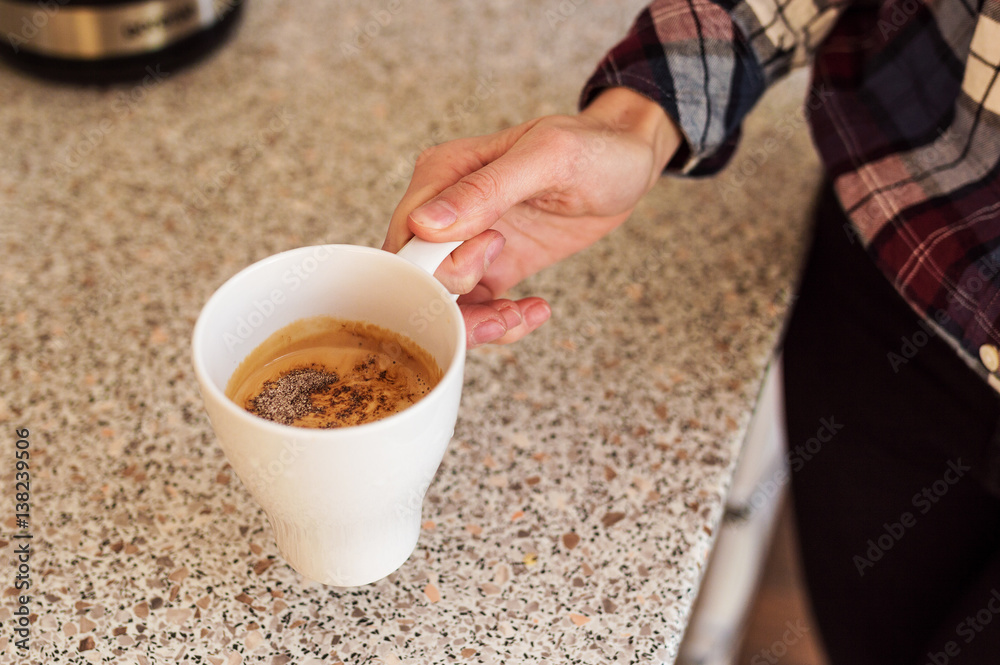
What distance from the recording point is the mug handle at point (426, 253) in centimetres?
55

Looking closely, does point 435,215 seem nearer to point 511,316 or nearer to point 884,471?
point 511,316

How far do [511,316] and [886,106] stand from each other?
1.52 ft

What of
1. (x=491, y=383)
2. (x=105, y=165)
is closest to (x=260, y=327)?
(x=491, y=383)

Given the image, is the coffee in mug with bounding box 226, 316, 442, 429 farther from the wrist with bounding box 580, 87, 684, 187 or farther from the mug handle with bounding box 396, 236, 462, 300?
the wrist with bounding box 580, 87, 684, 187

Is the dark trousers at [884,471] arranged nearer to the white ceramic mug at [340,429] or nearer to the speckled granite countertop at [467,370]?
the speckled granite countertop at [467,370]

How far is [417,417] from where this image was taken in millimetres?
446

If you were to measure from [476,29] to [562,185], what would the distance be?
63 centimetres

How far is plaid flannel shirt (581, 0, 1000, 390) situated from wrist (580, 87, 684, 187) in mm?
15

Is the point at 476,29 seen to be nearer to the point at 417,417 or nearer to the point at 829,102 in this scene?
the point at 829,102

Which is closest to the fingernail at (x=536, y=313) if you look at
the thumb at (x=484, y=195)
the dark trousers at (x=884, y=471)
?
the thumb at (x=484, y=195)

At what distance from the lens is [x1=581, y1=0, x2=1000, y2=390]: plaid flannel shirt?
70 cm

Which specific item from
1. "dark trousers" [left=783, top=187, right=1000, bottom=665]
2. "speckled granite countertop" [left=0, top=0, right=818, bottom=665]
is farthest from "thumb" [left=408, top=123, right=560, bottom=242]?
"dark trousers" [left=783, top=187, right=1000, bottom=665]

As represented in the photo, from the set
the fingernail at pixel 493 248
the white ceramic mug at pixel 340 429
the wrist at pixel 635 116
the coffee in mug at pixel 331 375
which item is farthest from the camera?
the wrist at pixel 635 116

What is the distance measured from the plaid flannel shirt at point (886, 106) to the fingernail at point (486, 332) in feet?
0.93
